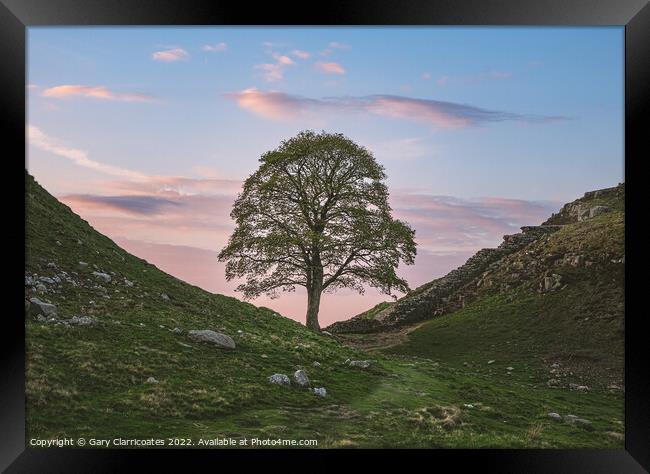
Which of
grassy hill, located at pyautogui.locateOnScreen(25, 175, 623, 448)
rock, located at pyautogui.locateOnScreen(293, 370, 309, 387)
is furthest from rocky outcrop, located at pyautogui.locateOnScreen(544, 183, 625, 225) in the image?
rock, located at pyautogui.locateOnScreen(293, 370, 309, 387)

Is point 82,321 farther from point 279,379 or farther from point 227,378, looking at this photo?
point 279,379

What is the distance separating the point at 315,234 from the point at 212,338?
637 cm

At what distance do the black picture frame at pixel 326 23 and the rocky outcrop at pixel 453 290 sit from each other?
11050mm

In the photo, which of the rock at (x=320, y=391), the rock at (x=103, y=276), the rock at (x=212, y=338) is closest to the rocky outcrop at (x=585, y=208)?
the rock at (x=320, y=391)

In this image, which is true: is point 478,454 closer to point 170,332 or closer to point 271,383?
point 271,383

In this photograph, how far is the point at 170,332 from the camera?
456 inches

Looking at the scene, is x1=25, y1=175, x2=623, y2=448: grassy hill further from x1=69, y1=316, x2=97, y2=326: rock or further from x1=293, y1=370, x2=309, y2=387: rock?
x1=293, y1=370, x2=309, y2=387: rock

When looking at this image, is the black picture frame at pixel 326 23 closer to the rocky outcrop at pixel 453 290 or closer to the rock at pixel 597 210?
the rock at pixel 597 210

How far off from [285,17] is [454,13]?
2914mm

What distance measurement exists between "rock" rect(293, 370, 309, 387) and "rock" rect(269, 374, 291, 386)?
188 mm

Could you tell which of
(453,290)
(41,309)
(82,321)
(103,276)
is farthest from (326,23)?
(453,290)

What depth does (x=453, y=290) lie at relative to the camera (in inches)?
861
